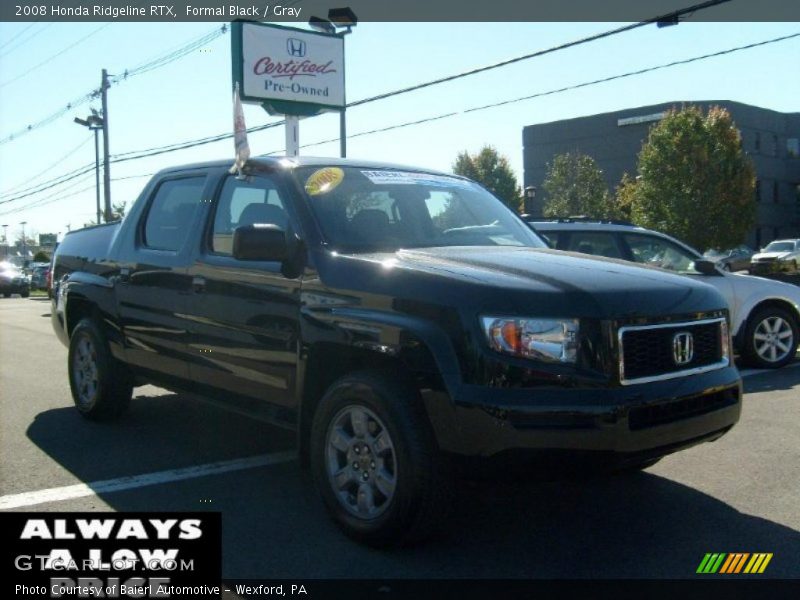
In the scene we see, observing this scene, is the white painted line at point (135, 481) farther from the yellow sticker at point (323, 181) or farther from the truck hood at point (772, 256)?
the truck hood at point (772, 256)

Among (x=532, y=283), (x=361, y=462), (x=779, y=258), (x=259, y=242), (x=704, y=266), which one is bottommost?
(x=361, y=462)

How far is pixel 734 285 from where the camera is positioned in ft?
29.7

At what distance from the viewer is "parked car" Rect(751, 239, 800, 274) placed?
3136cm

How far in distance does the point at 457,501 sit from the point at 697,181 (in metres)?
37.2

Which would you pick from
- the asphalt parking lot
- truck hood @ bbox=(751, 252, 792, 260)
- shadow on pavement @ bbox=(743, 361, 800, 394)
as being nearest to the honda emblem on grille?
the asphalt parking lot

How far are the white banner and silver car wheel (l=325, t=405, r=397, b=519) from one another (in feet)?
70.9

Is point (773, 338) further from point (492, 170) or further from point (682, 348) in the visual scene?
point (492, 170)

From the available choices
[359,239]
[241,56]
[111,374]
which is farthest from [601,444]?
[241,56]

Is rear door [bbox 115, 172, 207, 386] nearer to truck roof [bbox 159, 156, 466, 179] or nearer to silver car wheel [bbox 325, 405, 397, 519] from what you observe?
truck roof [bbox 159, 156, 466, 179]

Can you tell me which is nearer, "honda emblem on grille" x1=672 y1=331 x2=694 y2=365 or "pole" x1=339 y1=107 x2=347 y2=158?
"honda emblem on grille" x1=672 y1=331 x2=694 y2=365

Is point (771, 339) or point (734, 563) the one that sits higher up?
point (771, 339)

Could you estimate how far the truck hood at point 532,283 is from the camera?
3.61m

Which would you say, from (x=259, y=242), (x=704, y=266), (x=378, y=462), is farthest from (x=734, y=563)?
(x=704, y=266)

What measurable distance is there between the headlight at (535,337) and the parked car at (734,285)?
17.2 feet
